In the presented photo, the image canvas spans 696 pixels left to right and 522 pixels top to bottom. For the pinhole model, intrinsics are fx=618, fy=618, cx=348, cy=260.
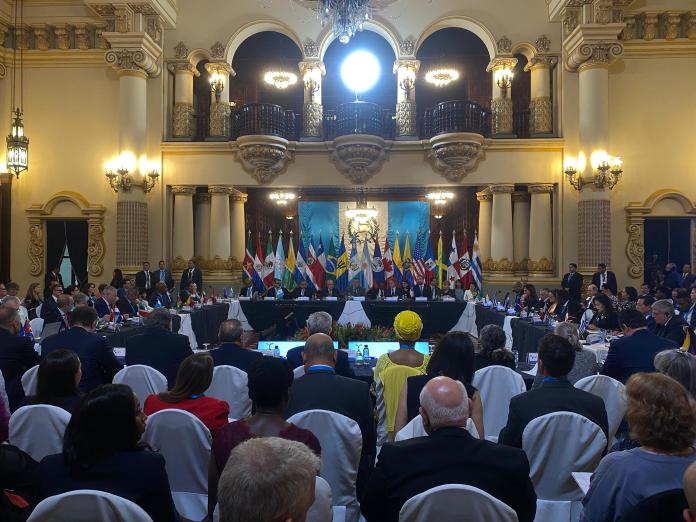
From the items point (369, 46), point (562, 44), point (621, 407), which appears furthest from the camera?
point (369, 46)

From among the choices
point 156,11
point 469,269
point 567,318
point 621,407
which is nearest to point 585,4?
point 469,269

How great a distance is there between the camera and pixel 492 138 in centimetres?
1686

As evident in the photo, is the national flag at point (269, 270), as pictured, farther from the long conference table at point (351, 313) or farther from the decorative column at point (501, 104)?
the decorative column at point (501, 104)

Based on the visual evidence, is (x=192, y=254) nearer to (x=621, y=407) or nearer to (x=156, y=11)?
(x=156, y=11)

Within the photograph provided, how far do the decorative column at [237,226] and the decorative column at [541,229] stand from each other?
818 cm

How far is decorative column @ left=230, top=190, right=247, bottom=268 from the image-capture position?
1802 cm

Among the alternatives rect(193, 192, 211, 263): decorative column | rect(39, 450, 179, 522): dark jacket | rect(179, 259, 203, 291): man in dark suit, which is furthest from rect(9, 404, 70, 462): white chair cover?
rect(193, 192, 211, 263): decorative column

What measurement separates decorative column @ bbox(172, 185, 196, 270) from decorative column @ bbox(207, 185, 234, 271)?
0.57m

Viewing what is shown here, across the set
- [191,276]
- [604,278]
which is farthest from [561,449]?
[191,276]

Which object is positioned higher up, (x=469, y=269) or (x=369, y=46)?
(x=369, y=46)

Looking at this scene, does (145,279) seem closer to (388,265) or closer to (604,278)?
(388,265)

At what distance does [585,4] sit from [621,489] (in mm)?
15417

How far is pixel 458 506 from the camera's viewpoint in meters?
2.25

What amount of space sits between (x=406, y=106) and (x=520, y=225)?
4569mm
